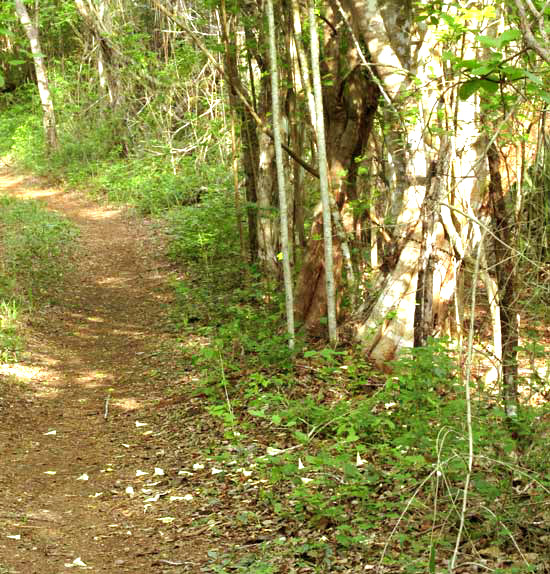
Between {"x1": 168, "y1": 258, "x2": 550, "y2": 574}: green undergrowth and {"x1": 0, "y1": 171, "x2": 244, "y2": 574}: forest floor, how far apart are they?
1.41ft

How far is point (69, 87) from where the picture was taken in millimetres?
23734

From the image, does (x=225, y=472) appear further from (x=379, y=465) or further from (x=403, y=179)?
(x=403, y=179)

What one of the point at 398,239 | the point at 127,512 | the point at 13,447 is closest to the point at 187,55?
the point at 398,239

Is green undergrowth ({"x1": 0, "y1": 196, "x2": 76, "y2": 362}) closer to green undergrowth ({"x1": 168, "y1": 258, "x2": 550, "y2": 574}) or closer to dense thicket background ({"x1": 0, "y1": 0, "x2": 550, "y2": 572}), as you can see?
dense thicket background ({"x1": 0, "y1": 0, "x2": 550, "y2": 572})

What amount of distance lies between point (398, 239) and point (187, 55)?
25.7 feet

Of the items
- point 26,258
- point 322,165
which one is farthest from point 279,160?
point 26,258

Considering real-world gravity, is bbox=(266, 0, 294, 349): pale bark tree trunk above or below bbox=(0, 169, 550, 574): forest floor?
above

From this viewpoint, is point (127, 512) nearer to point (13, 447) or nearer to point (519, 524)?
point (13, 447)

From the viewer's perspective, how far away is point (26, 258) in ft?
41.5

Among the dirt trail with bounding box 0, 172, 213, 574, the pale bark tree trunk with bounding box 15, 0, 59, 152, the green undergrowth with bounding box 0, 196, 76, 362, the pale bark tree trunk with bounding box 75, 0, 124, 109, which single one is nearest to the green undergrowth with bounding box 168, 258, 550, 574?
the dirt trail with bounding box 0, 172, 213, 574

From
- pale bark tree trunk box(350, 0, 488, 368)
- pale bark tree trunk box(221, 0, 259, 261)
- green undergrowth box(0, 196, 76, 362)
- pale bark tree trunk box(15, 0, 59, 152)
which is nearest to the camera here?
pale bark tree trunk box(350, 0, 488, 368)

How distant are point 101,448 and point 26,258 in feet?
22.4

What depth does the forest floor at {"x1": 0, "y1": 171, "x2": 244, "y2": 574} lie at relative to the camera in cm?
482

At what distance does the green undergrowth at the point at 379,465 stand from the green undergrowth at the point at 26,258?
3.32 m
